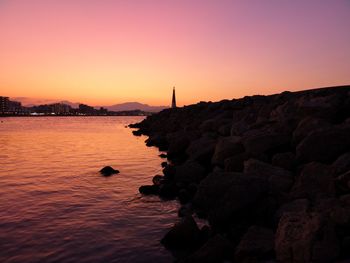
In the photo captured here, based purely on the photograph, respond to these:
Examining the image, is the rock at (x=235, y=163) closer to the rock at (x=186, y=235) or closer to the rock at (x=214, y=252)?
the rock at (x=186, y=235)

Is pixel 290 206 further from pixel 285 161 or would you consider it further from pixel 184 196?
pixel 184 196

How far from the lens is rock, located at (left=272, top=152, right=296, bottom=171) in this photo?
10.0 meters

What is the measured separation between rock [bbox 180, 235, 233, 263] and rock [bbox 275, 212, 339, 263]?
3.18ft

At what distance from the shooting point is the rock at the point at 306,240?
536 cm

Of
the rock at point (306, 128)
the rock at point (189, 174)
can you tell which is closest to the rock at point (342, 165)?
the rock at point (306, 128)

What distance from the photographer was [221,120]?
21.5 meters

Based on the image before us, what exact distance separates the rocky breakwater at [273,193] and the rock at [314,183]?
0.07 ft

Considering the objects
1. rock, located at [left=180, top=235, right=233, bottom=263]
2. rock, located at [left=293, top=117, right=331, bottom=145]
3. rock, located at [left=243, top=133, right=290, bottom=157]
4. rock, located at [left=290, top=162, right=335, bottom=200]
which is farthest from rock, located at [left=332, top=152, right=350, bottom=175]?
rock, located at [left=180, top=235, right=233, bottom=263]

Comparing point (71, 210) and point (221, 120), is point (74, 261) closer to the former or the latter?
point (71, 210)

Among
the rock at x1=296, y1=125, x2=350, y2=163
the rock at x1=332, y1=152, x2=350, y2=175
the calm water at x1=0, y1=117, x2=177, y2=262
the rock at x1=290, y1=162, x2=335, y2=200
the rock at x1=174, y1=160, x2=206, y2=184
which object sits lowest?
the calm water at x1=0, y1=117, x2=177, y2=262

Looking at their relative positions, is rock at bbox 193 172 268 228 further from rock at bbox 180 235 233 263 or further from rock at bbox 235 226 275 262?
rock at bbox 180 235 233 263

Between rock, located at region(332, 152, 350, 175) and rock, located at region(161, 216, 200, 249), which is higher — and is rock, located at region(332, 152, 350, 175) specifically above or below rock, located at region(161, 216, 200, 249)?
above

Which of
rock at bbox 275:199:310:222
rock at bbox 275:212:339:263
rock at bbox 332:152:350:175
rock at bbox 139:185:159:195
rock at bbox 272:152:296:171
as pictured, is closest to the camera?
rock at bbox 275:212:339:263

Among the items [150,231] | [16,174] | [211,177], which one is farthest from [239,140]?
[16,174]
